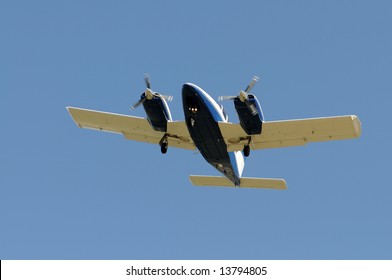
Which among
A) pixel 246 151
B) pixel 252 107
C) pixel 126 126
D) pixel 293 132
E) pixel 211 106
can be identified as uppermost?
pixel 126 126

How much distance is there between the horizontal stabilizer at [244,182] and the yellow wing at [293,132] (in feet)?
8.69

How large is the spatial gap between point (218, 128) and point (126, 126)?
5.44m

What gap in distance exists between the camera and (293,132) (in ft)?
115

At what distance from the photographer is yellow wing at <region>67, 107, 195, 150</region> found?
3697 centimetres

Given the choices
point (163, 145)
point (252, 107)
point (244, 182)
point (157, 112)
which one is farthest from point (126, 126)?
point (252, 107)

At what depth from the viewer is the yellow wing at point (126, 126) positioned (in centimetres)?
3697

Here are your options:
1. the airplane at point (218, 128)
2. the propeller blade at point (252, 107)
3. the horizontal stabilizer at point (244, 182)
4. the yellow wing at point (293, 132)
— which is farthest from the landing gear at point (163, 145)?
the propeller blade at point (252, 107)

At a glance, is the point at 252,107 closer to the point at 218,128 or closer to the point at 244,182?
the point at 218,128

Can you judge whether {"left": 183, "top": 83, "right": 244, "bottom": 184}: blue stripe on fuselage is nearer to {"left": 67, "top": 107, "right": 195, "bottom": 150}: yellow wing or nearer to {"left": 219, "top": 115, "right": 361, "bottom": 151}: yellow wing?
{"left": 219, "top": 115, "right": 361, "bottom": 151}: yellow wing

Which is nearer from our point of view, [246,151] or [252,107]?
[252,107]

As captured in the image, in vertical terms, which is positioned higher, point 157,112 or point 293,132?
point 157,112

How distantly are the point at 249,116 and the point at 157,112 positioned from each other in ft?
14.6

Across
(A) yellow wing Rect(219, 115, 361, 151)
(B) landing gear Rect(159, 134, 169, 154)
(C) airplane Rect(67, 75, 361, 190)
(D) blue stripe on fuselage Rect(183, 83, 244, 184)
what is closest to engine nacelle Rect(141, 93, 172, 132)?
(C) airplane Rect(67, 75, 361, 190)

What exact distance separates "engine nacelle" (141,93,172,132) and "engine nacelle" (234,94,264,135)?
142 inches
